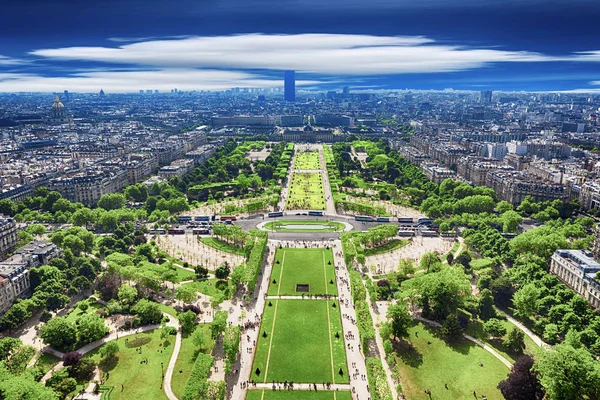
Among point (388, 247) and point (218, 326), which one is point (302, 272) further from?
point (218, 326)

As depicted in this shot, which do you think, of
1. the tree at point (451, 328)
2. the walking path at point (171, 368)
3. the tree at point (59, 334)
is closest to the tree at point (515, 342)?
the tree at point (451, 328)

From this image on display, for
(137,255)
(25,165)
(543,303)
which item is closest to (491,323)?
(543,303)

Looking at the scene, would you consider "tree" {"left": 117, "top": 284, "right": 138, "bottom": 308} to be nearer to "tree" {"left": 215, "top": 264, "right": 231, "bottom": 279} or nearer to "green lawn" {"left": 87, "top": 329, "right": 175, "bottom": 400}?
"green lawn" {"left": 87, "top": 329, "right": 175, "bottom": 400}

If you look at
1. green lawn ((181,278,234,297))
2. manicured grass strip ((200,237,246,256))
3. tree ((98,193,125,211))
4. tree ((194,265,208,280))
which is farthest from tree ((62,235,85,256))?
tree ((98,193,125,211))

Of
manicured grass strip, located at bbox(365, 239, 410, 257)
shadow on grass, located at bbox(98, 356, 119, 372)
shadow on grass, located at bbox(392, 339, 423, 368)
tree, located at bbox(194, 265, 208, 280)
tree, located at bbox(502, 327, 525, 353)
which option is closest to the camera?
shadow on grass, located at bbox(98, 356, 119, 372)

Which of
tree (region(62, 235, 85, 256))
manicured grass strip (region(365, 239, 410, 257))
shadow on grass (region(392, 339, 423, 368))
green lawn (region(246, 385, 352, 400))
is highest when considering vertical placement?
tree (region(62, 235, 85, 256))

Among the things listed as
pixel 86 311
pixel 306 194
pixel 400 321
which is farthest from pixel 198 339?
pixel 306 194
